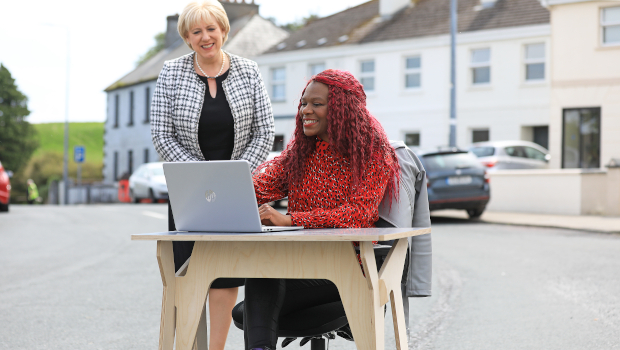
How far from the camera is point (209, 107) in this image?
4.17 meters

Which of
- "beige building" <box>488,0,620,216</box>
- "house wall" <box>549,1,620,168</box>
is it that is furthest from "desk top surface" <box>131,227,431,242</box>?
"house wall" <box>549,1,620,168</box>

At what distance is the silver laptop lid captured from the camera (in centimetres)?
305

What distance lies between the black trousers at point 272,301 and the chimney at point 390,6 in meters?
34.0

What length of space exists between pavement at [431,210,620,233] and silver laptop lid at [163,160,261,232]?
1243 centimetres

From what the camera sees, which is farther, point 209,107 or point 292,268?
point 209,107

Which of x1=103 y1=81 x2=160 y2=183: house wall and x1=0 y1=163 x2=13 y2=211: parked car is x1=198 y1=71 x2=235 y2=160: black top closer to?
x1=0 y1=163 x2=13 y2=211: parked car

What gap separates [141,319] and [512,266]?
4923 mm

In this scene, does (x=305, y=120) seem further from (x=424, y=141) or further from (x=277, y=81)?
(x=277, y=81)

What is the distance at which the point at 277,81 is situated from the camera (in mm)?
38938

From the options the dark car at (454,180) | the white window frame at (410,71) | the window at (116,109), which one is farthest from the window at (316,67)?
the window at (116,109)

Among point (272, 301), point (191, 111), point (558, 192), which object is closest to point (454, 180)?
point (558, 192)

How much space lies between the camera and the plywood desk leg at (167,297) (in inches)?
128

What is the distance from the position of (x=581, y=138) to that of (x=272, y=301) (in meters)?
23.9

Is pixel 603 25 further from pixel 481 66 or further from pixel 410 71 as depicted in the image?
pixel 410 71
